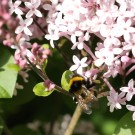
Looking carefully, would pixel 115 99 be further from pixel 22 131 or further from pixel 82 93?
pixel 22 131

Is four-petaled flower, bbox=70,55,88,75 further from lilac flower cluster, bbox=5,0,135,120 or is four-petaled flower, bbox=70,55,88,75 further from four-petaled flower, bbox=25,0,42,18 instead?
four-petaled flower, bbox=25,0,42,18

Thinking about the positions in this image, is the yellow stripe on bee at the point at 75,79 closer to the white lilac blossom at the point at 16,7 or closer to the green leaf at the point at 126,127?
the green leaf at the point at 126,127

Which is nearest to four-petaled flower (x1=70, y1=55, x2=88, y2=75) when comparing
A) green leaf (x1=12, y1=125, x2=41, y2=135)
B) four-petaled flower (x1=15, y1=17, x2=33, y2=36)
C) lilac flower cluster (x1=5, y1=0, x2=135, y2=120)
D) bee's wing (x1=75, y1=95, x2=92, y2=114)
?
lilac flower cluster (x1=5, y1=0, x2=135, y2=120)

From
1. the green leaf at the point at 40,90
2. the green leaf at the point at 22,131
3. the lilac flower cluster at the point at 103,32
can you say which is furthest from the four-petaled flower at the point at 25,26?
the green leaf at the point at 22,131

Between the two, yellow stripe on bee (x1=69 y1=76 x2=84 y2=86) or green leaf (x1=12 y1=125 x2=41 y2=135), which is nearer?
yellow stripe on bee (x1=69 y1=76 x2=84 y2=86)

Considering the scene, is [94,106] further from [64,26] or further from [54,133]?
[54,133]
